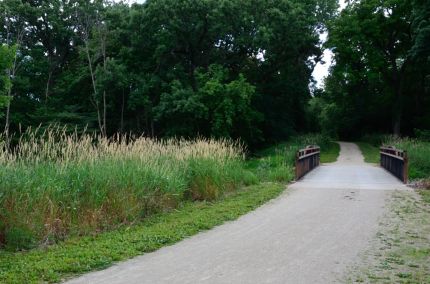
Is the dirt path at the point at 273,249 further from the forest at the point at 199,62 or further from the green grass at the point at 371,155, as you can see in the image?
the forest at the point at 199,62

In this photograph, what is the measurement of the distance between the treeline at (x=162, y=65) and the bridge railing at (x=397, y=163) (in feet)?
44.6

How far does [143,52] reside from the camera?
38344mm

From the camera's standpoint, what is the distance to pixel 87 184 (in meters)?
8.12

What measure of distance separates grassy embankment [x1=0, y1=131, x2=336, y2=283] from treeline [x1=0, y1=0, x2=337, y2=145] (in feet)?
68.7

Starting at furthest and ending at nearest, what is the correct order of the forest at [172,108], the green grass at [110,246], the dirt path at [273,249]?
the forest at [172,108]
the green grass at [110,246]
the dirt path at [273,249]

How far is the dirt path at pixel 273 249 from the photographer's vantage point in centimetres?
532

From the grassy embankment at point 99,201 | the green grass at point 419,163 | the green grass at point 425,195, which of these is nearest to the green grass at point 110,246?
the grassy embankment at point 99,201

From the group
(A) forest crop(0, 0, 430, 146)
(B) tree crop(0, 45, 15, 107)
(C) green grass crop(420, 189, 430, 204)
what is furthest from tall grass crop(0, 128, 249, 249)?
(A) forest crop(0, 0, 430, 146)

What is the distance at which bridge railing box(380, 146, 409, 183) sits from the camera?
15.5m

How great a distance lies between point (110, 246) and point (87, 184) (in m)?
1.81

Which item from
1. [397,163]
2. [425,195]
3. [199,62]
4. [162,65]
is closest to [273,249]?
[425,195]

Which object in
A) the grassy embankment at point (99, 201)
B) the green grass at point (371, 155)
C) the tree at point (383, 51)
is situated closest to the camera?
the grassy embankment at point (99, 201)

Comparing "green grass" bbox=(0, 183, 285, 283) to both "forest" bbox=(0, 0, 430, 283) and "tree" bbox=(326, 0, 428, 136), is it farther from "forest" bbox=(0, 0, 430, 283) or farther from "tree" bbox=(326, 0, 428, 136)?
"tree" bbox=(326, 0, 428, 136)

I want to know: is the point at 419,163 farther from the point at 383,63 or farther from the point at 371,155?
the point at 383,63
